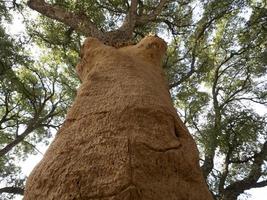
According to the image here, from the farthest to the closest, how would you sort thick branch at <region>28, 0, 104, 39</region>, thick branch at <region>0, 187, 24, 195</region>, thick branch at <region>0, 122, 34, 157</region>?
thick branch at <region>0, 187, 24, 195</region> < thick branch at <region>0, 122, 34, 157</region> < thick branch at <region>28, 0, 104, 39</region>

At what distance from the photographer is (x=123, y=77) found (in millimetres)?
3162

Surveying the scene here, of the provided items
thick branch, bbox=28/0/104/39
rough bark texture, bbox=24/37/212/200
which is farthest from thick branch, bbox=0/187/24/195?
rough bark texture, bbox=24/37/212/200

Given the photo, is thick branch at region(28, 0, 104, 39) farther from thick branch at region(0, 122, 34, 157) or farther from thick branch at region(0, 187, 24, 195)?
thick branch at region(0, 187, 24, 195)

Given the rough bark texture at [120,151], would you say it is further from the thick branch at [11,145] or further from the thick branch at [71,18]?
the thick branch at [11,145]

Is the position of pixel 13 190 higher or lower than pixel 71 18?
lower

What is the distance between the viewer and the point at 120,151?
2.22m

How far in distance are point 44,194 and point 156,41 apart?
8.49 feet

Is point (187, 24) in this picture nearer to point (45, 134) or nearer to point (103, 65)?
point (45, 134)

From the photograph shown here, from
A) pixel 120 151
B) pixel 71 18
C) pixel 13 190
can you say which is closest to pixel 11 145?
pixel 13 190

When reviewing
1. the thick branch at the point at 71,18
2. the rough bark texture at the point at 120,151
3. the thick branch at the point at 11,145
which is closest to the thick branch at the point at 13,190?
the thick branch at the point at 11,145

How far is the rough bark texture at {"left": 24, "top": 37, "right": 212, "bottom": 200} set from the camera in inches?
80.4

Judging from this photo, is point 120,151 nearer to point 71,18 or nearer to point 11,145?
point 71,18

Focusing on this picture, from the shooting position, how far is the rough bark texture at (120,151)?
2041 mm

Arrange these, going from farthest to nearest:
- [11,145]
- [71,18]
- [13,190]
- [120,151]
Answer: [13,190], [11,145], [71,18], [120,151]
